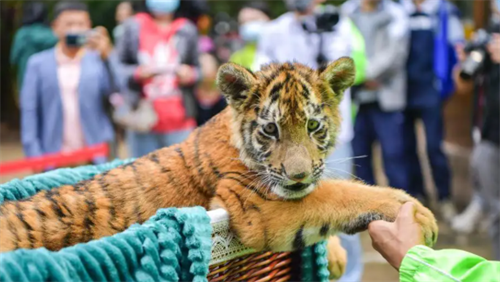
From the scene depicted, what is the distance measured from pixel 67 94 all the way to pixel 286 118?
4.26m

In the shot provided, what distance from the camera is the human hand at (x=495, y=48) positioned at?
556 cm

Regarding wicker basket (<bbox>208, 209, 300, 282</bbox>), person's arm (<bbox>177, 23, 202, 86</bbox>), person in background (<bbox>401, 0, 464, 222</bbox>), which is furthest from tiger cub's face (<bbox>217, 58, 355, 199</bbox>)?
person in background (<bbox>401, 0, 464, 222</bbox>)

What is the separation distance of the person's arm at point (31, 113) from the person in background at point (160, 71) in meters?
0.82

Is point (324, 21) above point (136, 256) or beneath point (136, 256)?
above

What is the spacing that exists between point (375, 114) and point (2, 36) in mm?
11576

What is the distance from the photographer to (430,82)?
25.5 feet

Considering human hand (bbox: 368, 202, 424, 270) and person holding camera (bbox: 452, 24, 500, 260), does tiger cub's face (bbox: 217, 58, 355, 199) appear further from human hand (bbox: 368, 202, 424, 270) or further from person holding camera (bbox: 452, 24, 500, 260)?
person holding camera (bbox: 452, 24, 500, 260)

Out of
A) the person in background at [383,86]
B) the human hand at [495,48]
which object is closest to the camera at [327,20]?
the human hand at [495,48]

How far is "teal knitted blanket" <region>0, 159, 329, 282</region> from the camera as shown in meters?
1.55

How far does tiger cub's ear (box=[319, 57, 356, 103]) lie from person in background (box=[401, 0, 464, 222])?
211 inches

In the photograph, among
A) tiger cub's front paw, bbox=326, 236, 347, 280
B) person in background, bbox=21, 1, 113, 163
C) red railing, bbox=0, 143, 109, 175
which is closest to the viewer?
tiger cub's front paw, bbox=326, 236, 347, 280

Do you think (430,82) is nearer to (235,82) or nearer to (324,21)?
(324,21)

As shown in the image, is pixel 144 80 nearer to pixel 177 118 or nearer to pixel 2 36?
pixel 177 118

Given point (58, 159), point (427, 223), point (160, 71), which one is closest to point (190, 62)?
point (160, 71)
